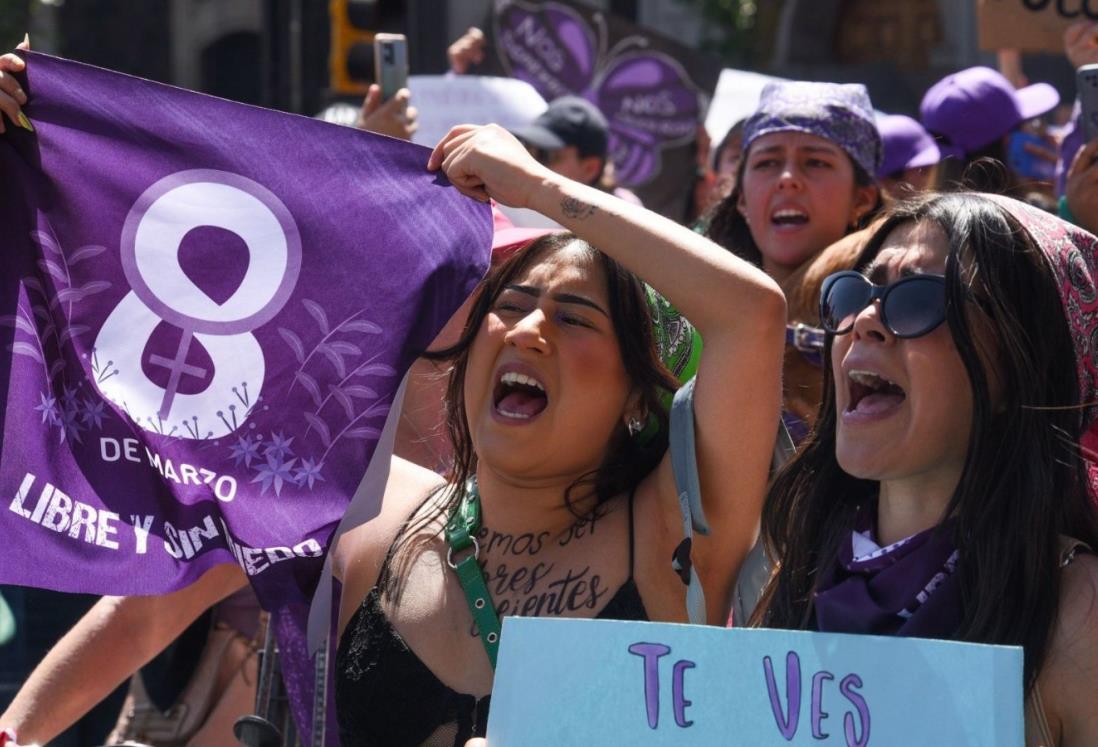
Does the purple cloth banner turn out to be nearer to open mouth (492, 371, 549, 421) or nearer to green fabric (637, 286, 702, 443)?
open mouth (492, 371, 549, 421)

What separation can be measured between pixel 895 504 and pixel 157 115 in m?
1.45

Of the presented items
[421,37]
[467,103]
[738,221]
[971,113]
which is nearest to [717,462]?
[738,221]

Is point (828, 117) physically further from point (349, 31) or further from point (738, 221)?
point (349, 31)

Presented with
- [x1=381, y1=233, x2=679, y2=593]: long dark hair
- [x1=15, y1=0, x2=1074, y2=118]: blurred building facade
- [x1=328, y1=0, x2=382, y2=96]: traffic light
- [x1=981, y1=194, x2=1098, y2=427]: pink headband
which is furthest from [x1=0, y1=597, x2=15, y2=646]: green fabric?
[x1=15, y1=0, x2=1074, y2=118]: blurred building facade

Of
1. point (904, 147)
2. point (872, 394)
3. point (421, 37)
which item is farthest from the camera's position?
point (421, 37)

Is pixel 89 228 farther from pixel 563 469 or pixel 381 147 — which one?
pixel 563 469

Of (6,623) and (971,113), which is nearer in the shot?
(6,623)

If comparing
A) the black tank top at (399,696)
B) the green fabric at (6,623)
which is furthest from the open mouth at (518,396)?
the green fabric at (6,623)

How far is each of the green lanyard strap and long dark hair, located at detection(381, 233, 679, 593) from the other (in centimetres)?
5

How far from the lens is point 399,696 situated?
2.53 meters

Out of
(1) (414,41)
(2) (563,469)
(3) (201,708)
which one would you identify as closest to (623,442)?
(2) (563,469)

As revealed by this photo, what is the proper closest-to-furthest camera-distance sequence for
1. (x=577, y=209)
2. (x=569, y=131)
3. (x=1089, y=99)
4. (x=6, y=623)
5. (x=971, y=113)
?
1. (x=577, y=209)
2. (x=1089, y=99)
3. (x=6, y=623)
4. (x=971, y=113)
5. (x=569, y=131)

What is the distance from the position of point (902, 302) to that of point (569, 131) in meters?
3.56

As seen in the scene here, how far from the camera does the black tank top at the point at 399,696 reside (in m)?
2.49
